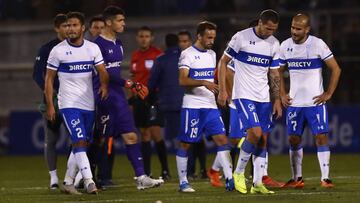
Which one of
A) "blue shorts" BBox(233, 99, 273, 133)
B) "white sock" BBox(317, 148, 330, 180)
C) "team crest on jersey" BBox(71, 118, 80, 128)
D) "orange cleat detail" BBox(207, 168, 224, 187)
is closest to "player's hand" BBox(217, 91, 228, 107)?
"blue shorts" BBox(233, 99, 273, 133)

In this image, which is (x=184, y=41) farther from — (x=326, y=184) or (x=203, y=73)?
(x=326, y=184)

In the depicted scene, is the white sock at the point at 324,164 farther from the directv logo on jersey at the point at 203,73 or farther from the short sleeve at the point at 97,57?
the short sleeve at the point at 97,57

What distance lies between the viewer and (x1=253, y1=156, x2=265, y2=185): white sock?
14.6 metres

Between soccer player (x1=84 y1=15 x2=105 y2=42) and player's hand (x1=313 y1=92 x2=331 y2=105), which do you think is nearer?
player's hand (x1=313 y1=92 x2=331 y2=105)

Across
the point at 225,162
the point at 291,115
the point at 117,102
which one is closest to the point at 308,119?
the point at 291,115

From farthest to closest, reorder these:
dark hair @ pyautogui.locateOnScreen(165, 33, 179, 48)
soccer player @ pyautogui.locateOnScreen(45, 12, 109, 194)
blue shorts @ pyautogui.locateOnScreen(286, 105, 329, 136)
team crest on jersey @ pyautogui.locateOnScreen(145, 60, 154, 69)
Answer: team crest on jersey @ pyautogui.locateOnScreen(145, 60, 154, 69) < dark hair @ pyautogui.locateOnScreen(165, 33, 179, 48) < blue shorts @ pyautogui.locateOnScreen(286, 105, 329, 136) < soccer player @ pyautogui.locateOnScreen(45, 12, 109, 194)

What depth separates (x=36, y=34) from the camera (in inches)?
1153

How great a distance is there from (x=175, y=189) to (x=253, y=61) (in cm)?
233

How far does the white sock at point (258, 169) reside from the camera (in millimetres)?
14555

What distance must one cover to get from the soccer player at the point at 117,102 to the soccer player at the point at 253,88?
1.46m

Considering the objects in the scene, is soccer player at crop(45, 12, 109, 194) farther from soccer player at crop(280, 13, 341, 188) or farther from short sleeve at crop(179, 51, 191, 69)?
soccer player at crop(280, 13, 341, 188)

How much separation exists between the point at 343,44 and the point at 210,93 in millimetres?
11401

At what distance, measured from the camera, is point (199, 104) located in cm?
1540

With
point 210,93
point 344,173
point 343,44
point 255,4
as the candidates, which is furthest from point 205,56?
point 255,4
